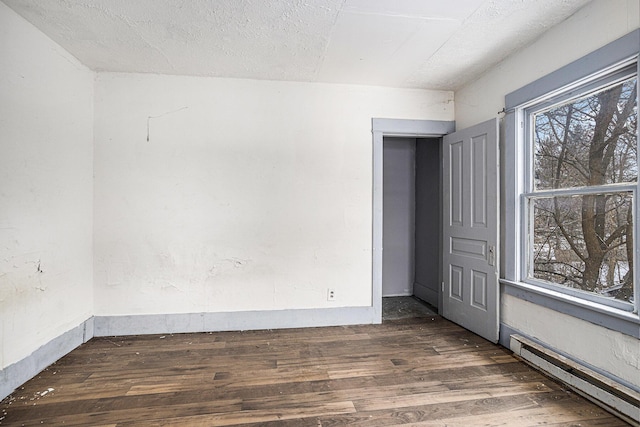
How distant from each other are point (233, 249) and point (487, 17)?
2957 mm

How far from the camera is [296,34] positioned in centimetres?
250

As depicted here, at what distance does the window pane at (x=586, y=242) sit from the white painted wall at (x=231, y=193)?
1598 millimetres

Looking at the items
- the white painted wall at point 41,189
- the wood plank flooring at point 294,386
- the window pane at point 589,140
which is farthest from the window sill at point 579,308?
the white painted wall at point 41,189

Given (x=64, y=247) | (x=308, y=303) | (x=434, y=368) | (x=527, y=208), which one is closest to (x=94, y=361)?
(x=64, y=247)

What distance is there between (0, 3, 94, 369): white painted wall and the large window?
398 cm

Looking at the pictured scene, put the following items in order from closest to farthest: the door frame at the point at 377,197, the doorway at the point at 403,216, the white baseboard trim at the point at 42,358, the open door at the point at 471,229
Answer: the white baseboard trim at the point at 42,358 → the open door at the point at 471,229 → the door frame at the point at 377,197 → the doorway at the point at 403,216

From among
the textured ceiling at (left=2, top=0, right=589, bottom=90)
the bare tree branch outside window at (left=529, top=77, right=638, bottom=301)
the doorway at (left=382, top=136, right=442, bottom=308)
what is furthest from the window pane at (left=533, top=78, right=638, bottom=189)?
the doorway at (left=382, top=136, right=442, bottom=308)

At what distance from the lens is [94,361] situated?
2605mm

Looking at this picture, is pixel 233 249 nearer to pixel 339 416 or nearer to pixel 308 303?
pixel 308 303

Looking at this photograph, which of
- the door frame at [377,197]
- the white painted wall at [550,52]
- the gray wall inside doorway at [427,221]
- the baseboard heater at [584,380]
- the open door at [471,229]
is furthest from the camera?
the gray wall inside doorway at [427,221]

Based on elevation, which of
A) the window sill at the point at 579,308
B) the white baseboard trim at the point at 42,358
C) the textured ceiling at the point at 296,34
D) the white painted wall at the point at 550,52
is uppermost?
the textured ceiling at the point at 296,34

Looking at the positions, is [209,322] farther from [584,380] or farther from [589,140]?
[589,140]

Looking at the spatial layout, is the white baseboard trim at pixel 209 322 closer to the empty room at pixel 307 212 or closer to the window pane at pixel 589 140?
the empty room at pixel 307 212

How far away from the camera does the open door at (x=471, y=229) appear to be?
117 inches
